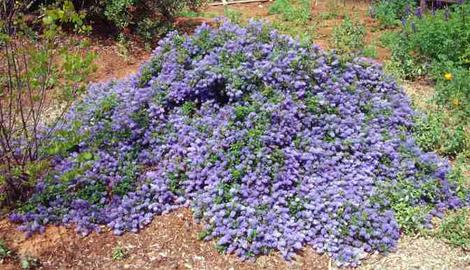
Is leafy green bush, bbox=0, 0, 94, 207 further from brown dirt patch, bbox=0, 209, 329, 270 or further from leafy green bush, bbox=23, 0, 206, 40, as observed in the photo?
leafy green bush, bbox=23, 0, 206, 40

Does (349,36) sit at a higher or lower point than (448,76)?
higher

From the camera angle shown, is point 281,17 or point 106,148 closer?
Answer: point 106,148

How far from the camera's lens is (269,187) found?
3732mm

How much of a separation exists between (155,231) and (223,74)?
1.29m

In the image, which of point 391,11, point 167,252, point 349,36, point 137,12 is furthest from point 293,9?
point 167,252

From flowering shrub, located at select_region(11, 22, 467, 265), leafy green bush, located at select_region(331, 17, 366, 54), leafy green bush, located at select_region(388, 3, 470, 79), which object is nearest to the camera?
flowering shrub, located at select_region(11, 22, 467, 265)

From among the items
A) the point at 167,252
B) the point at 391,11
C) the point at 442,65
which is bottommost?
the point at 167,252

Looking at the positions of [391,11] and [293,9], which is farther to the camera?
[293,9]

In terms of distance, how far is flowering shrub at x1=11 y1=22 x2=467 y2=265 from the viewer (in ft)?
11.8

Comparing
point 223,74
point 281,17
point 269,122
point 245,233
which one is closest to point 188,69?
point 223,74

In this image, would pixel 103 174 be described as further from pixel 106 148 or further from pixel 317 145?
pixel 317 145

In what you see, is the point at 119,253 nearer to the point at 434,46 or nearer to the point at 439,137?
the point at 439,137

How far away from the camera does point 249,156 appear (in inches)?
148

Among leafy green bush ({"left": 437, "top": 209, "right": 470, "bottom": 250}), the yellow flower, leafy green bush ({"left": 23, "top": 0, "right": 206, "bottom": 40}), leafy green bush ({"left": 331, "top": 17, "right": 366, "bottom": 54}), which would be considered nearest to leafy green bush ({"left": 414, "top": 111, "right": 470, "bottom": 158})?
the yellow flower
